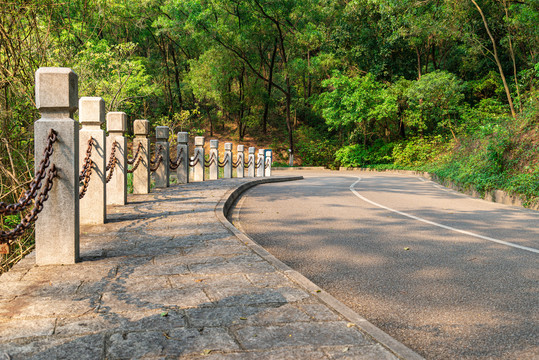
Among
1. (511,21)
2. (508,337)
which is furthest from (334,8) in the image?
(508,337)

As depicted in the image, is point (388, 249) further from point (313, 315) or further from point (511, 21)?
point (511, 21)

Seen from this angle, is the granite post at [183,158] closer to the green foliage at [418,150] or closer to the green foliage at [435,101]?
the green foliage at [435,101]

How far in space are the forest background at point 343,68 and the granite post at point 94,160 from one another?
586 inches

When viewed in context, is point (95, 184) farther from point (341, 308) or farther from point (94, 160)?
point (341, 308)

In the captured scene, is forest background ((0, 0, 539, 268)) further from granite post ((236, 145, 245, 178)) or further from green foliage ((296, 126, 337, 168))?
granite post ((236, 145, 245, 178))

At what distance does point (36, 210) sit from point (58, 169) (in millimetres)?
548

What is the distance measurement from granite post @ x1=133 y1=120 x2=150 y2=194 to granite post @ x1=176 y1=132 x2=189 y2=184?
399 centimetres

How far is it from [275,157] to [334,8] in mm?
14722

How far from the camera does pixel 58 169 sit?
5.01m

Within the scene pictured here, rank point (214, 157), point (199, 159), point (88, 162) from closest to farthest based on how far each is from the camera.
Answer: point (88, 162) < point (199, 159) < point (214, 157)

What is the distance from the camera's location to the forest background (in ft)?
88.7

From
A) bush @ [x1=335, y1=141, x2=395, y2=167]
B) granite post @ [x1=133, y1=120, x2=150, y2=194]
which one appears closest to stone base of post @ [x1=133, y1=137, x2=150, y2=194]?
granite post @ [x1=133, y1=120, x2=150, y2=194]

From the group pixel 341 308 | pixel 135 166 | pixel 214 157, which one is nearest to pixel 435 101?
pixel 214 157

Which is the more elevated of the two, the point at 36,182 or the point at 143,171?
the point at 36,182
